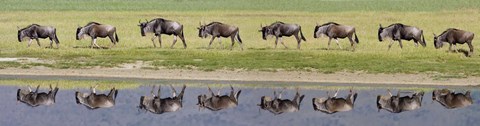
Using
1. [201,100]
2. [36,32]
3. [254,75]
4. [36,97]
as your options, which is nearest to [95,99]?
[36,97]

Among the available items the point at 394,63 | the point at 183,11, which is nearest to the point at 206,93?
the point at 394,63

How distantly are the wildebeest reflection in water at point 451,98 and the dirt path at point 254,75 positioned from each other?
224cm

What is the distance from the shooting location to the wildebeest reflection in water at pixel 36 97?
24453 millimetres

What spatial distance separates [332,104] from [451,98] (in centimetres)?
351

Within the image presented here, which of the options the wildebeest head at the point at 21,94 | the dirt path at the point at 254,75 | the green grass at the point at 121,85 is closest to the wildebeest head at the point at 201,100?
the green grass at the point at 121,85

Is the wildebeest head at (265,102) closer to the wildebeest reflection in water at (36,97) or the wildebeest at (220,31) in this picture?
the wildebeest reflection in water at (36,97)

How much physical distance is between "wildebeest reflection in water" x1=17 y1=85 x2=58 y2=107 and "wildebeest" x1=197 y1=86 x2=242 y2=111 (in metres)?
3.71

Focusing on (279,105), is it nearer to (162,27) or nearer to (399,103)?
(399,103)

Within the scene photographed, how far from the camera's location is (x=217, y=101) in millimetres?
24375

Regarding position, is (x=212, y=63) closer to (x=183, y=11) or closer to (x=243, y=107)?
(x=243, y=107)

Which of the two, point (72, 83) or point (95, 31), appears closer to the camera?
point (72, 83)

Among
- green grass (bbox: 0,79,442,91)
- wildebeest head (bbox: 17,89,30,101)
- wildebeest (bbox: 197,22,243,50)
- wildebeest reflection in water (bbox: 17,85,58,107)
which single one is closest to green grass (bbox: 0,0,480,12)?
wildebeest (bbox: 197,22,243,50)

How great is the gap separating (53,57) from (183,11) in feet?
95.5

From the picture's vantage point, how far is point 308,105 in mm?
24312
